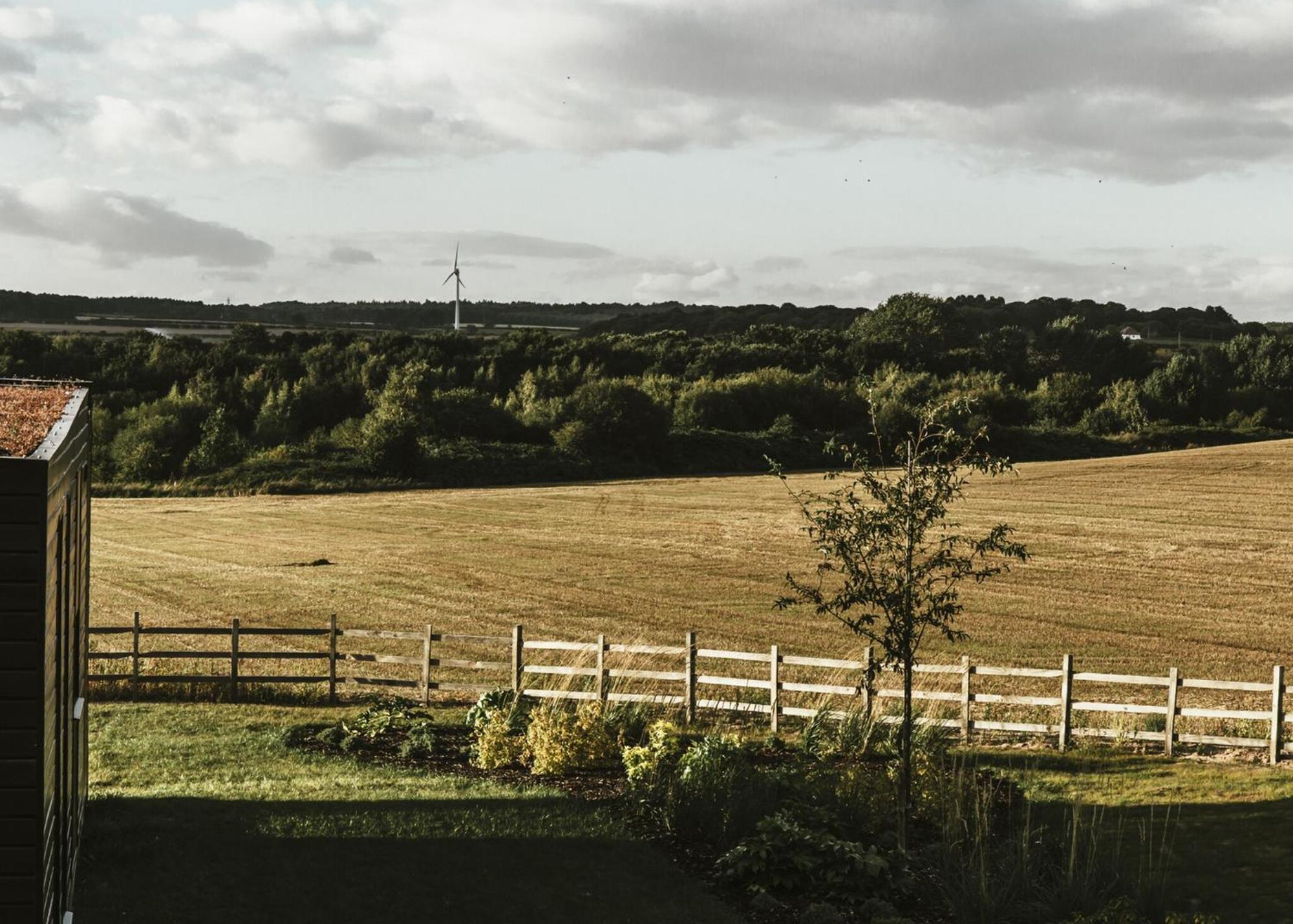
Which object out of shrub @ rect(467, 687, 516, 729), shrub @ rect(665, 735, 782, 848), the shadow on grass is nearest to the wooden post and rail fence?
shrub @ rect(467, 687, 516, 729)

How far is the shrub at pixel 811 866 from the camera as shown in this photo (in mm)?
11492

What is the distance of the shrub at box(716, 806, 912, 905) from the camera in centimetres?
1149

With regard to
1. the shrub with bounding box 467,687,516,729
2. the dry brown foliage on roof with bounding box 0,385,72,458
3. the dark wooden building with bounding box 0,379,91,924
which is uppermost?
the dry brown foliage on roof with bounding box 0,385,72,458

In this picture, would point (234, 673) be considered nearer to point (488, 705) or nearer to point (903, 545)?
point (488, 705)

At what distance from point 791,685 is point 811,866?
7.90 metres

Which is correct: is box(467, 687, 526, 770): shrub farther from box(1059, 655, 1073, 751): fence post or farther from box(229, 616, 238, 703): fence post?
box(1059, 655, 1073, 751): fence post

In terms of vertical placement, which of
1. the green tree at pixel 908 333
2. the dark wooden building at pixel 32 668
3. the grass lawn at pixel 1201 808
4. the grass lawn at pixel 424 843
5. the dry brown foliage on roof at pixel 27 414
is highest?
the green tree at pixel 908 333

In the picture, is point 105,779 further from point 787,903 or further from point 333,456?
point 333,456

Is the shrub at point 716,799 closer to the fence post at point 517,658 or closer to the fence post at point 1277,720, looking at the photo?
the fence post at point 517,658

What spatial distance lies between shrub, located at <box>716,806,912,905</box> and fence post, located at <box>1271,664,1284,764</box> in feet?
27.1

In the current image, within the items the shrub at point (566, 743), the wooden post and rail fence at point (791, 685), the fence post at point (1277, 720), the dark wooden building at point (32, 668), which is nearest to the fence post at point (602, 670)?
the wooden post and rail fence at point (791, 685)

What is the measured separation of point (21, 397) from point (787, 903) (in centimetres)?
796

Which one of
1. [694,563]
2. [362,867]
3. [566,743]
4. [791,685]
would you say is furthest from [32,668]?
[694,563]

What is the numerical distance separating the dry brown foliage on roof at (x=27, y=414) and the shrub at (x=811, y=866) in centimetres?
699
